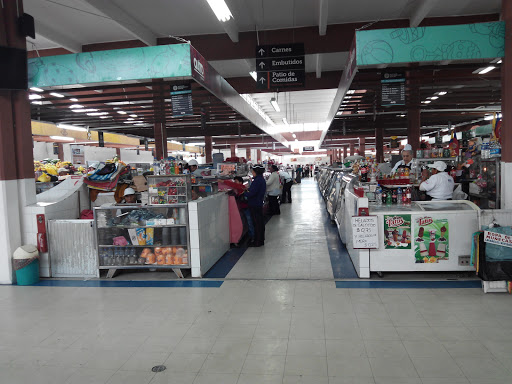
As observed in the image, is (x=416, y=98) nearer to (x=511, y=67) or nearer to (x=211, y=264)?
(x=511, y=67)

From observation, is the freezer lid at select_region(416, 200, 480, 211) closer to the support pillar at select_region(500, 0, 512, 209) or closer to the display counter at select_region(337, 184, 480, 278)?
the display counter at select_region(337, 184, 480, 278)

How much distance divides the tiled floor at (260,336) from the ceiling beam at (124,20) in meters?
5.11

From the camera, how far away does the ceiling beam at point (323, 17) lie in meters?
6.80

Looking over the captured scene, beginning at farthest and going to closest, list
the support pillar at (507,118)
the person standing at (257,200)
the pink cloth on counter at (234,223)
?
1. the pink cloth on counter at (234,223)
2. the person standing at (257,200)
3. the support pillar at (507,118)

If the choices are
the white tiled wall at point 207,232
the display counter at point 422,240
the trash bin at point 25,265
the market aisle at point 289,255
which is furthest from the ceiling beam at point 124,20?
the display counter at point 422,240

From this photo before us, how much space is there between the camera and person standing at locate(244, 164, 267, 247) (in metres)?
7.13

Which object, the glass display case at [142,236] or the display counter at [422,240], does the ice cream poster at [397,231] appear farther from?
the glass display case at [142,236]

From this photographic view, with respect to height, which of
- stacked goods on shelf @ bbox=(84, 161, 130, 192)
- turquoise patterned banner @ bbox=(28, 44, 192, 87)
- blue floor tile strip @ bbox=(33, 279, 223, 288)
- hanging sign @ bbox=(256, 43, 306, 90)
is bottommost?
blue floor tile strip @ bbox=(33, 279, 223, 288)

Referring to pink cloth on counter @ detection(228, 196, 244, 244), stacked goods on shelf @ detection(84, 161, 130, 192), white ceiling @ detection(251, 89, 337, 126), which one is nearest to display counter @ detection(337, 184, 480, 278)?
pink cloth on counter @ detection(228, 196, 244, 244)

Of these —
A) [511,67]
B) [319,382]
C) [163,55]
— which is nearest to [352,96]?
[511,67]

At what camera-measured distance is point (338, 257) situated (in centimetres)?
621

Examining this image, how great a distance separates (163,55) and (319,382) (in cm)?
483

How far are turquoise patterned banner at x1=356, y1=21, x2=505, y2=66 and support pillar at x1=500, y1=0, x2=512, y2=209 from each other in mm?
132

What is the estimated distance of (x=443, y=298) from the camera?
4.23 metres
